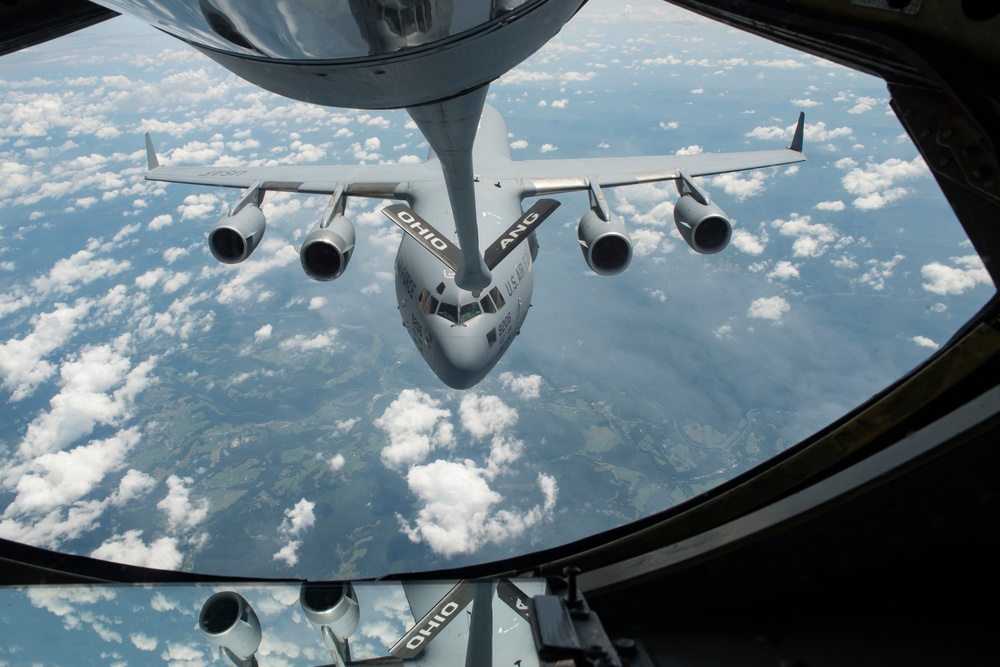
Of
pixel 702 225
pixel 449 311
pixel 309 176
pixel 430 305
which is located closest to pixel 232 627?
pixel 449 311

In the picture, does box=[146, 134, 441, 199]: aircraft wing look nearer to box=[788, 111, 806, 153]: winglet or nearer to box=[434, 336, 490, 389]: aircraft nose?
box=[434, 336, 490, 389]: aircraft nose

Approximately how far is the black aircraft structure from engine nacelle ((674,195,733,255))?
854 cm

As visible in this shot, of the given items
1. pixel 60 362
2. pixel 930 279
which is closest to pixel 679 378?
pixel 930 279

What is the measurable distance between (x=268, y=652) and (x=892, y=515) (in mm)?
1970

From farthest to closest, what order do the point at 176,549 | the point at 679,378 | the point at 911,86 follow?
the point at 679,378 < the point at 176,549 < the point at 911,86

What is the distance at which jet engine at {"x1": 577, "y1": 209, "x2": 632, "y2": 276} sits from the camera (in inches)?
385

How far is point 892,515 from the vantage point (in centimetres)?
147

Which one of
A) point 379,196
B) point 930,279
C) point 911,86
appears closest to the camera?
point 911,86

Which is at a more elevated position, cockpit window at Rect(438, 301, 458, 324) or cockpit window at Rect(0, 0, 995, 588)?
cockpit window at Rect(0, 0, 995, 588)

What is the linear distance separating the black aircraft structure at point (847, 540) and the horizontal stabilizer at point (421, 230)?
4.82 m

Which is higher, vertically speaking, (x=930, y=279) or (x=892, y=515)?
(x=930, y=279)

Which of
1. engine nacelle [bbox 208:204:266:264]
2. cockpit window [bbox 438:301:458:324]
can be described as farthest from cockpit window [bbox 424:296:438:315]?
engine nacelle [bbox 208:204:266:264]

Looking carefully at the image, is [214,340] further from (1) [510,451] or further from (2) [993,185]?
(2) [993,185]

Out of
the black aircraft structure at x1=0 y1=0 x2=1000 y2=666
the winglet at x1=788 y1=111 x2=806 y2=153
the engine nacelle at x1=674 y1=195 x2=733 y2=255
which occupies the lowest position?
the black aircraft structure at x1=0 y1=0 x2=1000 y2=666
